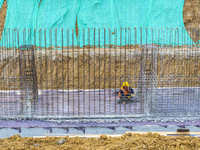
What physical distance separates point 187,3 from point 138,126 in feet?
32.1

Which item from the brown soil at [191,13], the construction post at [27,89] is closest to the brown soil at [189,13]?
the brown soil at [191,13]

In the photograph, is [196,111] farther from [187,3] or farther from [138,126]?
[187,3]

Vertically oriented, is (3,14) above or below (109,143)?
above

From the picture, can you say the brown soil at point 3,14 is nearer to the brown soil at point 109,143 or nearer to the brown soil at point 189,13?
the brown soil at point 189,13

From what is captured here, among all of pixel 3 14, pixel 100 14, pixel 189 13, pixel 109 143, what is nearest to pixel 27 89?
pixel 109 143

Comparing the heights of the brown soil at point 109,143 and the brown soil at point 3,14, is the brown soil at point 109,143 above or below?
below

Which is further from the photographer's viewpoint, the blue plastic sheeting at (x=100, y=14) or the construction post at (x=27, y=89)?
the blue plastic sheeting at (x=100, y=14)

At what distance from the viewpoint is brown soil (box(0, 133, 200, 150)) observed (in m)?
4.10

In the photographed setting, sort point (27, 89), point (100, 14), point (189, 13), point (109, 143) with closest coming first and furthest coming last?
point (109, 143) < point (27, 89) < point (100, 14) < point (189, 13)

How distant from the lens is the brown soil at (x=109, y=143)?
4.10 meters

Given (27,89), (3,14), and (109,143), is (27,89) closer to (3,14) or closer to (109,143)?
(109,143)

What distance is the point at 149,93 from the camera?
20.9ft

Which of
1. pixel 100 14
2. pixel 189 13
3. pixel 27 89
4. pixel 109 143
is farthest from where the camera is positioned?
pixel 189 13

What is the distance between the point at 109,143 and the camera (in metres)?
4.49
